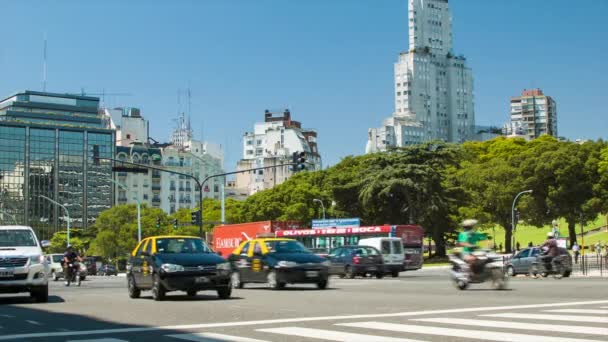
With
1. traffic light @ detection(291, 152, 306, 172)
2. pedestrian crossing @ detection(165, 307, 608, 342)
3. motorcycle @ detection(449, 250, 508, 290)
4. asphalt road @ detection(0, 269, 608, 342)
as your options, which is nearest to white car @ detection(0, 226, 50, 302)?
asphalt road @ detection(0, 269, 608, 342)

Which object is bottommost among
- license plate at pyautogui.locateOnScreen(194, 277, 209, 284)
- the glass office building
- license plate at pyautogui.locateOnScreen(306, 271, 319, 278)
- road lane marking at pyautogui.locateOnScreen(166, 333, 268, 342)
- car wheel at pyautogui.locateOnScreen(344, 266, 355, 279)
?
car wheel at pyautogui.locateOnScreen(344, 266, 355, 279)

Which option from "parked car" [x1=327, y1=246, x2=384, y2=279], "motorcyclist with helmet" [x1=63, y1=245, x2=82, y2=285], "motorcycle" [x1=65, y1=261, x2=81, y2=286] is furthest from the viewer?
"parked car" [x1=327, y1=246, x2=384, y2=279]

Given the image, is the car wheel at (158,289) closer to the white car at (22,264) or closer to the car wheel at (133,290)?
the car wheel at (133,290)

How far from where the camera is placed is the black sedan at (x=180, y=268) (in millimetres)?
19016

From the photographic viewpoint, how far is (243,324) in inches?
479

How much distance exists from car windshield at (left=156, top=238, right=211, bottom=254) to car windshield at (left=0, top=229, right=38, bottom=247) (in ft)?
9.85

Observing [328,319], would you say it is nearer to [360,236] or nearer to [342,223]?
[360,236]

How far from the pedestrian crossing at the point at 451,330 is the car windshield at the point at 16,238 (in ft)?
34.0

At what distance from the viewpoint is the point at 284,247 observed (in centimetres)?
2502

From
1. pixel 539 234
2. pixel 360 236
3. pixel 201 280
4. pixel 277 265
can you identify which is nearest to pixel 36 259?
pixel 201 280

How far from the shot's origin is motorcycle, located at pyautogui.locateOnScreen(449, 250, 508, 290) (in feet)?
69.2

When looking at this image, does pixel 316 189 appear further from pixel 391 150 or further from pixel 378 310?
pixel 378 310

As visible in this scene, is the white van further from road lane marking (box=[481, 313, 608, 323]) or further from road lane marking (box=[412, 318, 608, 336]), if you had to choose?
road lane marking (box=[412, 318, 608, 336])

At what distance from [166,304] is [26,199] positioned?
15636cm
